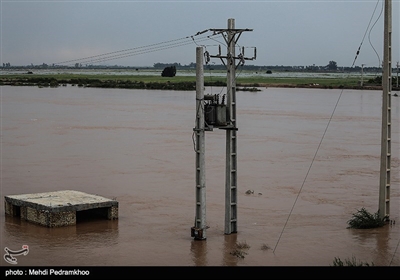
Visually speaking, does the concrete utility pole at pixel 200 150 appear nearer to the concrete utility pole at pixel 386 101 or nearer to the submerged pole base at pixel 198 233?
the submerged pole base at pixel 198 233

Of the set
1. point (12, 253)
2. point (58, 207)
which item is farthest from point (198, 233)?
point (12, 253)

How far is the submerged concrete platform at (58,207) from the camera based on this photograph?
47.7ft

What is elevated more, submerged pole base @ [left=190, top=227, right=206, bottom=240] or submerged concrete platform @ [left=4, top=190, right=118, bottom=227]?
submerged concrete platform @ [left=4, top=190, right=118, bottom=227]

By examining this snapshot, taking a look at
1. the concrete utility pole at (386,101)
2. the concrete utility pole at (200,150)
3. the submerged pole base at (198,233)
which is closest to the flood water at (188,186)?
the submerged pole base at (198,233)

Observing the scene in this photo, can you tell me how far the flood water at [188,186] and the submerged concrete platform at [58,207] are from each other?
20 centimetres

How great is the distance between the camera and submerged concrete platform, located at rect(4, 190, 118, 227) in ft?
47.7

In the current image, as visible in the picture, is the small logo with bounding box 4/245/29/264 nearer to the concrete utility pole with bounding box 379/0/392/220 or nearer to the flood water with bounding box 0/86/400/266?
the flood water with bounding box 0/86/400/266

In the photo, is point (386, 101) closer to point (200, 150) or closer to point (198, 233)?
point (200, 150)

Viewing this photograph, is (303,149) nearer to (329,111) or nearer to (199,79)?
(199,79)

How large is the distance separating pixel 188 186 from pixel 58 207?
5826 millimetres

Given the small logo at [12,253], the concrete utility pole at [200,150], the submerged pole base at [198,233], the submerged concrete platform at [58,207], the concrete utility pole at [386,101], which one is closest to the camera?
the small logo at [12,253]

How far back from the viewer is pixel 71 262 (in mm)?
12406

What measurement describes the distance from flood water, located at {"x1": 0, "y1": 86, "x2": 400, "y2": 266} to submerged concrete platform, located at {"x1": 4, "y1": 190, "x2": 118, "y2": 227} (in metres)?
0.20

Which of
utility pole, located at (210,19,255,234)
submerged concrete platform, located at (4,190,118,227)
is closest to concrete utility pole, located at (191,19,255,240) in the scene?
utility pole, located at (210,19,255,234)
